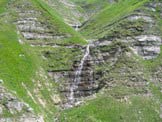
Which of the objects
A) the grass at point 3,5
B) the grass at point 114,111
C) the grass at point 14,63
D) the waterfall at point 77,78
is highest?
the grass at point 3,5

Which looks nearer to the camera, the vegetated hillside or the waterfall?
the vegetated hillside

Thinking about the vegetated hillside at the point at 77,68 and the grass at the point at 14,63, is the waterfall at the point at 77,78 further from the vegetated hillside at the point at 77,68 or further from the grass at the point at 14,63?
the grass at the point at 14,63

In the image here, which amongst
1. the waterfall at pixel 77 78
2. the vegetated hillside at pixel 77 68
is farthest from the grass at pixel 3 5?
the waterfall at pixel 77 78

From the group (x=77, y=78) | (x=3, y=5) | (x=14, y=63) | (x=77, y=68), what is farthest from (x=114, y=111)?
(x=3, y=5)

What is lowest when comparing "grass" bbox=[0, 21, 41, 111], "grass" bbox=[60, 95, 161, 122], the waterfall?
"grass" bbox=[60, 95, 161, 122]

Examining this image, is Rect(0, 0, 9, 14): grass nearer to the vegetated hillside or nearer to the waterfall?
the vegetated hillside

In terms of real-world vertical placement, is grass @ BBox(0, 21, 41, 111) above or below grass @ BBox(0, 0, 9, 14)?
below

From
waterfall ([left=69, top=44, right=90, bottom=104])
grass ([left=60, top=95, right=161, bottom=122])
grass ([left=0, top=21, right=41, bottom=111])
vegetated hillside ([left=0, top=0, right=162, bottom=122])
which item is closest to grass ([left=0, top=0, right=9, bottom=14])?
vegetated hillside ([left=0, top=0, right=162, bottom=122])

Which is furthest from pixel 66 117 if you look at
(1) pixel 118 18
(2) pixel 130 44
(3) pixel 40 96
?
(1) pixel 118 18
